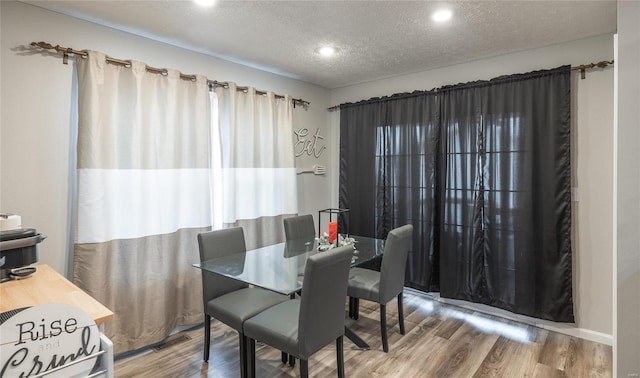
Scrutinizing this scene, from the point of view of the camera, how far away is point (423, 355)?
2611 millimetres

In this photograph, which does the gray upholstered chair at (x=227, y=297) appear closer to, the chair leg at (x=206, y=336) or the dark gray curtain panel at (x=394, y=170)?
the chair leg at (x=206, y=336)

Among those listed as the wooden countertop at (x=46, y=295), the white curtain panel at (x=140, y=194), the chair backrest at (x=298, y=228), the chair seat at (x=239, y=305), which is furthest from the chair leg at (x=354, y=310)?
the wooden countertop at (x=46, y=295)

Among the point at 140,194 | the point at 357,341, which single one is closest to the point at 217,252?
the point at 140,194

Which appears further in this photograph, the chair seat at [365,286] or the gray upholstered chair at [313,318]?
the chair seat at [365,286]

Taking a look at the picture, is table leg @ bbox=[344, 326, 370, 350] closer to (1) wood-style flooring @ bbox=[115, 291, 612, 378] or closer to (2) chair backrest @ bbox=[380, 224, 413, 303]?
(1) wood-style flooring @ bbox=[115, 291, 612, 378]

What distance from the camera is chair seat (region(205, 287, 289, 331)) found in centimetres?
225

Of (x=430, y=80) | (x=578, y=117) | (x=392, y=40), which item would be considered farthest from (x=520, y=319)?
(x=392, y=40)

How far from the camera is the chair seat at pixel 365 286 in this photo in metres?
2.73

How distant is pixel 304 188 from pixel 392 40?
206cm

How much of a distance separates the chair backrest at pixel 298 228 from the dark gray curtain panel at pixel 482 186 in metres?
0.83

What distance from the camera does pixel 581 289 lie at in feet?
9.36

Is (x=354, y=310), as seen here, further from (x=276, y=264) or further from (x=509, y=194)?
(x=509, y=194)

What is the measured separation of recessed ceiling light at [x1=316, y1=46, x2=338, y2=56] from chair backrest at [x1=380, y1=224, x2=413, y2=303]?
1.70m

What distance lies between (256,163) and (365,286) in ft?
5.48
